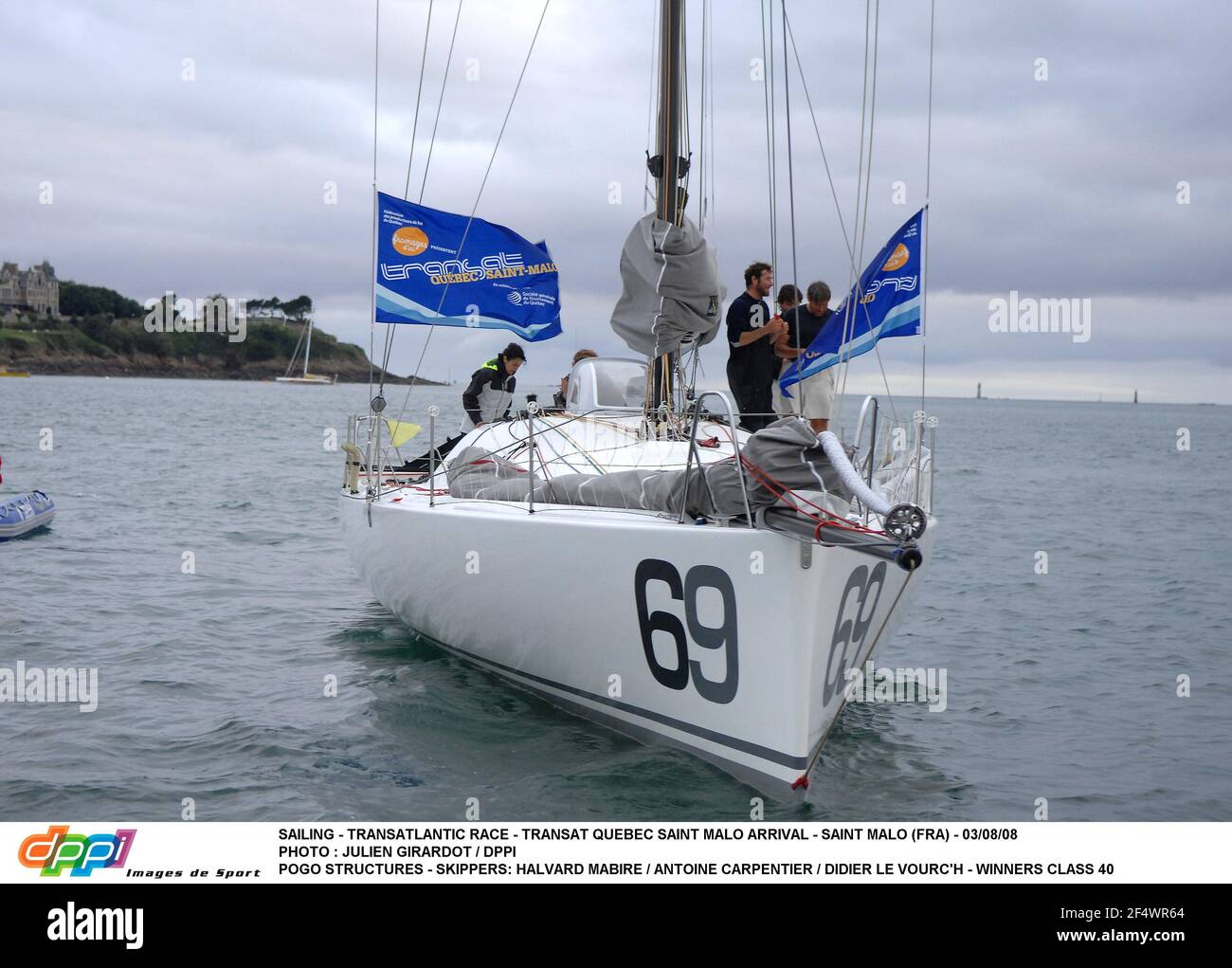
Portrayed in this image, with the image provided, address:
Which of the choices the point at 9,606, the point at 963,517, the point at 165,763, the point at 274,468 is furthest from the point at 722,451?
the point at 274,468

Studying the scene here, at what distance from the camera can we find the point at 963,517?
19.4 m

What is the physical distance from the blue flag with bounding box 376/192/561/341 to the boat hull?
8.01 ft

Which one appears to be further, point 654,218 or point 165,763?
point 654,218

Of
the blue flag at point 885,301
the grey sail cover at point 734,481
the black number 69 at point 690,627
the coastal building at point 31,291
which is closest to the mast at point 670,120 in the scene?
the blue flag at point 885,301

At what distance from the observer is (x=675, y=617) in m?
5.38

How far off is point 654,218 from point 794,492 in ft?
8.98

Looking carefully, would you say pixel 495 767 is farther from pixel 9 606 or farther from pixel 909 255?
pixel 9 606

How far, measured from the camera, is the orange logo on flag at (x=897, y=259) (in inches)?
263

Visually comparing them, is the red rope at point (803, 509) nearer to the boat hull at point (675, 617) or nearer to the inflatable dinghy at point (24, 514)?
the boat hull at point (675, 617)

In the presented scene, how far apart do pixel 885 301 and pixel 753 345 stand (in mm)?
1251

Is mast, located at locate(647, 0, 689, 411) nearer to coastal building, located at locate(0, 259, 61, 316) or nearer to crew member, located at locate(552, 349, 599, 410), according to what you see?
crew member, located at locate(552, 349, 599, 410)

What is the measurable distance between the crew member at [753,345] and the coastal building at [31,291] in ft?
418

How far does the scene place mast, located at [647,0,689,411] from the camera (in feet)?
24.7

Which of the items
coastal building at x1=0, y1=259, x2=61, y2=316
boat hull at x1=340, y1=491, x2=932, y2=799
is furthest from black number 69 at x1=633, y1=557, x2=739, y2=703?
coastal building at x1=0, y1=259, x2=61, y2=316
